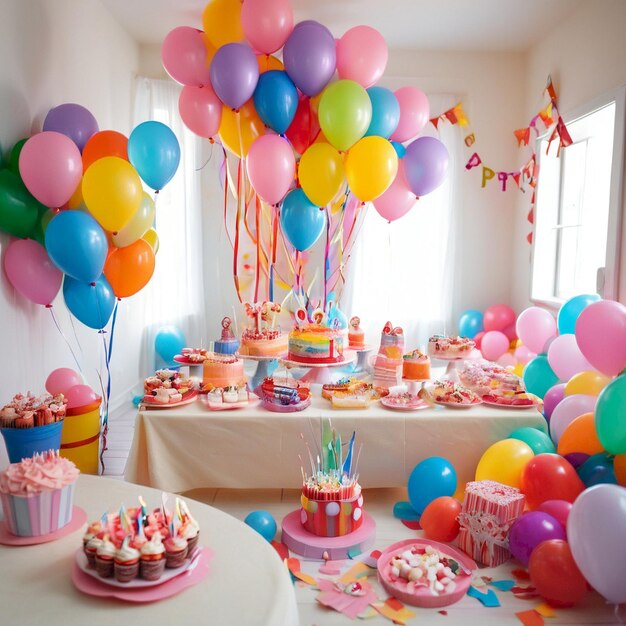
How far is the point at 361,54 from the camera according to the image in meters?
2.97

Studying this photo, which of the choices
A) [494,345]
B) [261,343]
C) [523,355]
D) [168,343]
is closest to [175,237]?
[168,343]

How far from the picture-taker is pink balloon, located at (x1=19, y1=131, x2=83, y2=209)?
2.42m

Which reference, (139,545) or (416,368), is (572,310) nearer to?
(416,368)

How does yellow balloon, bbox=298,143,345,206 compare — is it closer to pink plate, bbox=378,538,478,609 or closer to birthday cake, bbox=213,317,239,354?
birthday cake, bbox=213,317,239,354

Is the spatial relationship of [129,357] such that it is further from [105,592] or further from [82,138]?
[105,592]

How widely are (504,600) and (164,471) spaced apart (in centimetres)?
137

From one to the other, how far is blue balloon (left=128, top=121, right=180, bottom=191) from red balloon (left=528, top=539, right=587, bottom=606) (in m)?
2.22

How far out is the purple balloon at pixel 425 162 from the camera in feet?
10.2

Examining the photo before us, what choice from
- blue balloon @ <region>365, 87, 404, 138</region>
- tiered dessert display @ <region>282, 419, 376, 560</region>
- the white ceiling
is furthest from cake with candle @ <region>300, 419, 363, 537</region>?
the white ceiling

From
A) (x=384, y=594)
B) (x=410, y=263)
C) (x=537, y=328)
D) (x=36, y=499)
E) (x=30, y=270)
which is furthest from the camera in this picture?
(x=410, y=263)

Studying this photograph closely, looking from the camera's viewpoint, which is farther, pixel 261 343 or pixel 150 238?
pixel 150 238

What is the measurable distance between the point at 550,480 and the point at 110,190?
6.84 ft

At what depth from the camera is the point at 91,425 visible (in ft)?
8.66

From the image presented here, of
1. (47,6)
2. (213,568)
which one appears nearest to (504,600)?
(213,568)
